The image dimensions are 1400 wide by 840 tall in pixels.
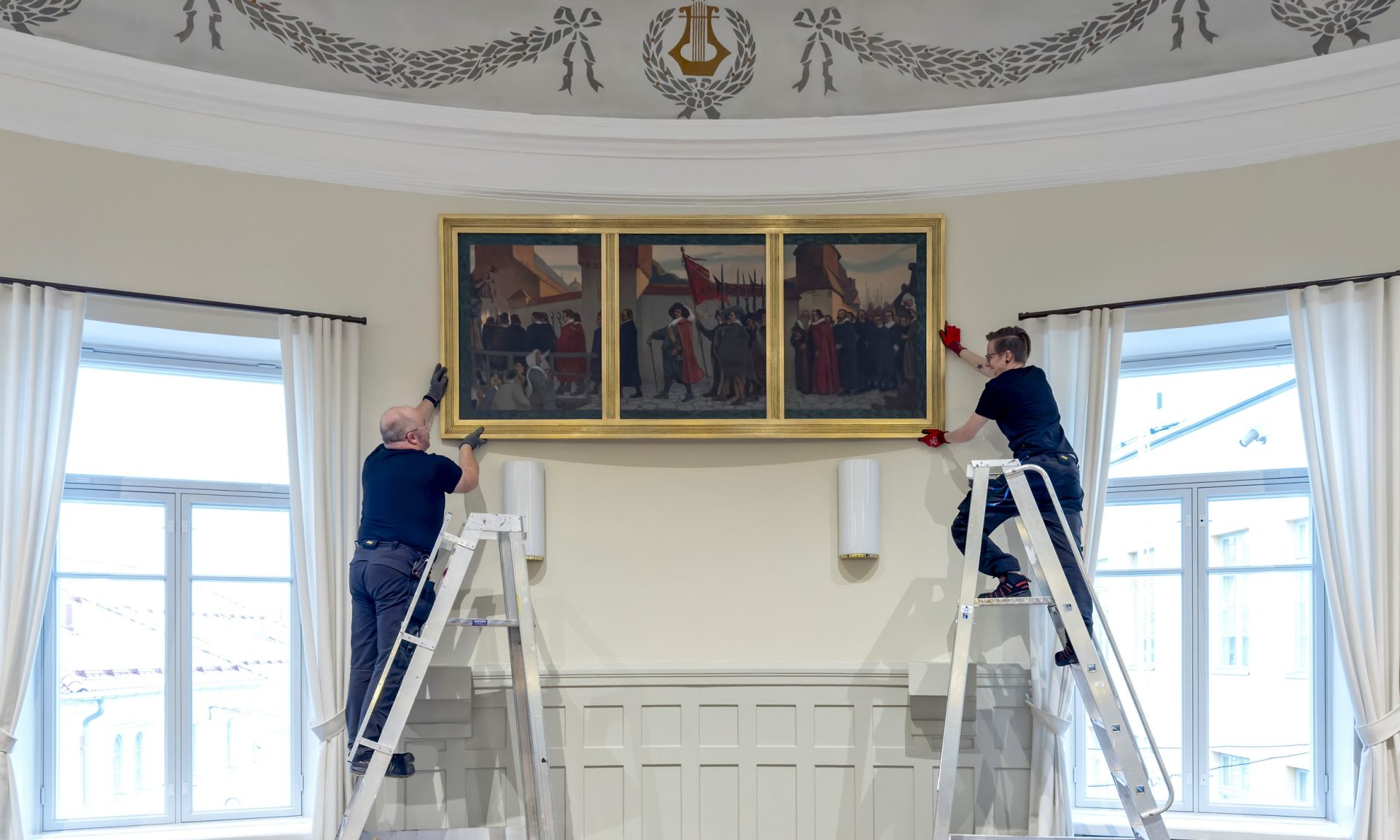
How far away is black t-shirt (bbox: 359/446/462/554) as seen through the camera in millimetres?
4172

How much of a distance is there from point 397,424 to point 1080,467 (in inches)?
106

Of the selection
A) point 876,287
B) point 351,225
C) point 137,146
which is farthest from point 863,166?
point 137,146

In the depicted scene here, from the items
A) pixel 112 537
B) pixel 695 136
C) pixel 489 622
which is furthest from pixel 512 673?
pixel 695 136

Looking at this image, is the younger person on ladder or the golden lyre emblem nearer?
the younger person on ladder

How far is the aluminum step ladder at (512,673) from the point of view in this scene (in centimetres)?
372

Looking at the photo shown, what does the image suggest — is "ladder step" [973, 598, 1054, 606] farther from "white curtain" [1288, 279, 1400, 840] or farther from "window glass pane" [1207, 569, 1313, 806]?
"window glass pane" [1207, 569, 1313, 806]

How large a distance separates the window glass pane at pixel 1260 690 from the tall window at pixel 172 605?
3.84 metres

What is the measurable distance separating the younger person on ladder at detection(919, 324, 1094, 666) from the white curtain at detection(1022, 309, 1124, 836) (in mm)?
113

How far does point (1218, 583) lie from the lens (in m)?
4.66

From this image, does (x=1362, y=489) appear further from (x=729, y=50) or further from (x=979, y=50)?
(x=729, y=50)

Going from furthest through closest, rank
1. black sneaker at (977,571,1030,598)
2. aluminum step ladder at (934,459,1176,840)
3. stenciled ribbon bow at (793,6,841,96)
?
stenciled ribbon bow at (793,6,841,96), black sneaker at (977,571,1030,598), aluminum step ladder at (934,459,1176,840)

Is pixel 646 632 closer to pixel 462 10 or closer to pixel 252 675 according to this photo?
pixel 252 675

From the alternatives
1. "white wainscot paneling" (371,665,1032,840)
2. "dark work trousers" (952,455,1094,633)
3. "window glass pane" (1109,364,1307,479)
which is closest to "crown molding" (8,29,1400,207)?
"window glass pane" (1109,364,1307,479)

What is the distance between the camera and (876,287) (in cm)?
475
